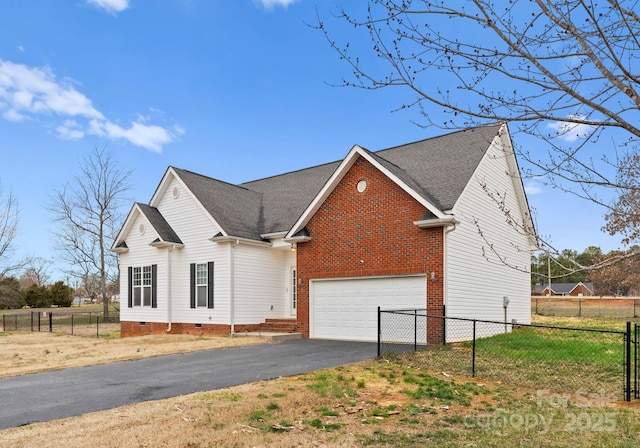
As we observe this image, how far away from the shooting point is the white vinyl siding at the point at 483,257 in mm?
14211

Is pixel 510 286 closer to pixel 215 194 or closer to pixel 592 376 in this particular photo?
pixel 592 376

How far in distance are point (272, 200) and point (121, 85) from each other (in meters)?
8.41

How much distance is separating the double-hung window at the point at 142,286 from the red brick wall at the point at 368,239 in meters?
7.48

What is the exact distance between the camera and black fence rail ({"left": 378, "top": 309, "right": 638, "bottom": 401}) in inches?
327

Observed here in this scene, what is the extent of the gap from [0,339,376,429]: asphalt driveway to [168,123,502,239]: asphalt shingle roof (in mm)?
5765

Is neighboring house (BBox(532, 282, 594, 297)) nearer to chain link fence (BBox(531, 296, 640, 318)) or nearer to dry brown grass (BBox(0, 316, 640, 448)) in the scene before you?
chain link fence (BBox(531, 296, 640, 318))

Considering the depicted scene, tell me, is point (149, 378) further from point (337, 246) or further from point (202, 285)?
point (202, 285)

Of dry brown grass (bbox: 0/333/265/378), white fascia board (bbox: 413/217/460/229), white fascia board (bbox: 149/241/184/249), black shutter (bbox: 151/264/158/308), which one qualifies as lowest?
dry brown grass (bbox: 0/333/265/378)

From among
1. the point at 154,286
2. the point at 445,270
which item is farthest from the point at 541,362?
the point at 154,286

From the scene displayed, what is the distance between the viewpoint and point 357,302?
15734mm

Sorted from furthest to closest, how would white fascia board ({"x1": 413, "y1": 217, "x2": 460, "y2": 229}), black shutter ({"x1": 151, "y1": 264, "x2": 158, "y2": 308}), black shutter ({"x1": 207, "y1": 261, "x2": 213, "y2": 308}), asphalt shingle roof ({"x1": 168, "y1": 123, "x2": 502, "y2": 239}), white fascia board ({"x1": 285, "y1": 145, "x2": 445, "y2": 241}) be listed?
black shutter ({"x1": 151, "y1": 264, "x2": 158, "y2": 308}) < black shutter ({"x1": 207, "y1": 261, "x2": 213, "y2": 308}) < asphalt shingle roof ({"x1": 168, "y1": 123, "x2": 502, "y2": 239}) < white fascia board ({"x1": 285, "y1": 145, "x2": 445, "y2": 241}) < white fascia board ({"x1": 413, "y1": 217, "x2": 460, "y2": 229})

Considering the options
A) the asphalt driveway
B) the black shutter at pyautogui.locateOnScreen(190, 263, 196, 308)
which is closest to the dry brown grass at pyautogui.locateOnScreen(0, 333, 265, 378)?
the asphalt driveway

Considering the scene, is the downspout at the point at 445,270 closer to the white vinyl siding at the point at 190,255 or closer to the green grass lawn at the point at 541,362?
the green grass lawn at the point at 541,362

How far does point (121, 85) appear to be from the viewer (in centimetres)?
2042
